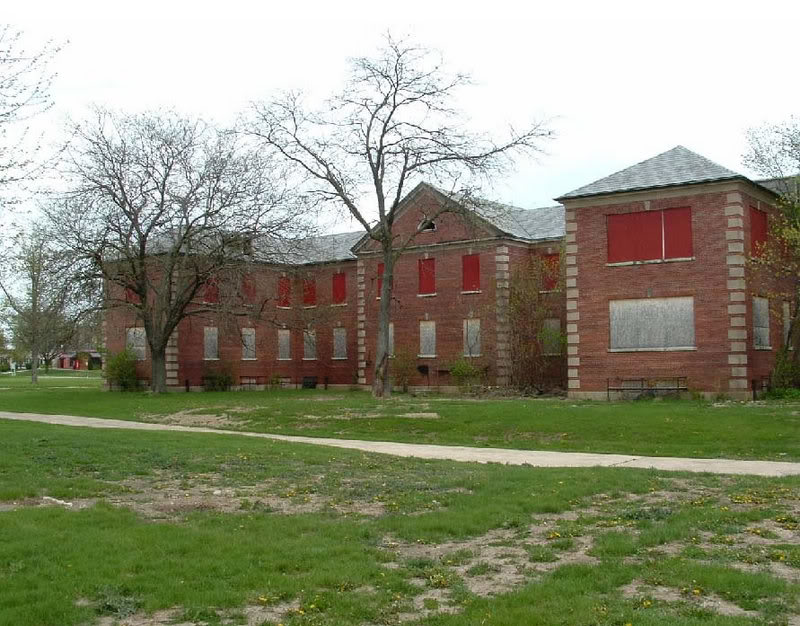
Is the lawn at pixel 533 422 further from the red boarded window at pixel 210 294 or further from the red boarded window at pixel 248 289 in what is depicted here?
the red boarded window at pixel 210 294

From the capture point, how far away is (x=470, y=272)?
4419 cm

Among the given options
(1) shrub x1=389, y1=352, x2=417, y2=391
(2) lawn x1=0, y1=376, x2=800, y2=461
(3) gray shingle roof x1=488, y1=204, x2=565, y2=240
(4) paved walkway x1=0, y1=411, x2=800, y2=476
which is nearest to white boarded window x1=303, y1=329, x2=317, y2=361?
(1) shrub x1=389, y1=352, x2=417, y2=391

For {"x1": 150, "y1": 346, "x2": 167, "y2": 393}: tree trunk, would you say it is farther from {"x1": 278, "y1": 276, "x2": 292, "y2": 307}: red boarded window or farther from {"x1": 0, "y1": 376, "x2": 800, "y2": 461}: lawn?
{"x1": 278, "y1": 276, "x2": 292, "y2": 307}: red boarded window

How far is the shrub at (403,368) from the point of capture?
44.9m

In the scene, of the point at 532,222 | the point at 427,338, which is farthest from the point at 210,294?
the point at 532,222

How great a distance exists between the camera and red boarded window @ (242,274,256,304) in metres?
41.9

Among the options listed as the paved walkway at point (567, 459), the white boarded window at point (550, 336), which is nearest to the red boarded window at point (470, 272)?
the white boarded window at point (550, 336)

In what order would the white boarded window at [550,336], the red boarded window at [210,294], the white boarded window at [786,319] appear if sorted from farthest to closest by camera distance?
the red boarded window at [210,294] < the white boarded window at [550,336] < the white boarded window at [786,319]

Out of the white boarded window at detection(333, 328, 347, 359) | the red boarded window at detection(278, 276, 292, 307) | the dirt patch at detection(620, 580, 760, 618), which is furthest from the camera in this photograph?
the white boarded window at detection(333, 328, 347, 359)

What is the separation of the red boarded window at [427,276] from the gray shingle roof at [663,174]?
1170cm

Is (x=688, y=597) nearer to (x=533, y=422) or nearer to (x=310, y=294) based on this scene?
(x=533, y=422)

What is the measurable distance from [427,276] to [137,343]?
16.6 meters

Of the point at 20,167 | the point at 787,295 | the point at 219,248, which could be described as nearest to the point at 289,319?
the point at 219,248

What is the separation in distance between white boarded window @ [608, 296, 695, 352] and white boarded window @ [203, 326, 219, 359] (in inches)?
940
